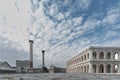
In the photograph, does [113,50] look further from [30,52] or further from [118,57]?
[30,52]

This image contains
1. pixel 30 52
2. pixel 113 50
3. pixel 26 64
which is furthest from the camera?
pixel 26 64

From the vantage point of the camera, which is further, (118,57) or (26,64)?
(26,64)

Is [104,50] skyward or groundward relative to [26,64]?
skyward

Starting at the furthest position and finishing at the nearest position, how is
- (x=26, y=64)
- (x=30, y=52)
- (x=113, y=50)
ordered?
1. (x=26, y=64)
2. (x=30, y=52)
3. (x=113, y=50)

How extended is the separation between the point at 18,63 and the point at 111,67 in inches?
1239

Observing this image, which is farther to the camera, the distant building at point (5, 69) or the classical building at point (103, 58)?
the distant building at point (5, 69)

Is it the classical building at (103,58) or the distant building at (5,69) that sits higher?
the classical building at (103,58)

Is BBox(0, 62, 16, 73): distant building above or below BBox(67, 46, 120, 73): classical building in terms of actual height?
below

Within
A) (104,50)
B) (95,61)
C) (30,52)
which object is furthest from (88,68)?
(30,52)

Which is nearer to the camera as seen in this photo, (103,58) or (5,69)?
(103,58)

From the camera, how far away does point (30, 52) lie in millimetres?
61750

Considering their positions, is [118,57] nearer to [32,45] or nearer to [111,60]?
[111,60]

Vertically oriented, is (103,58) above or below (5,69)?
above

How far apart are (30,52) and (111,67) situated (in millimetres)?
25086
